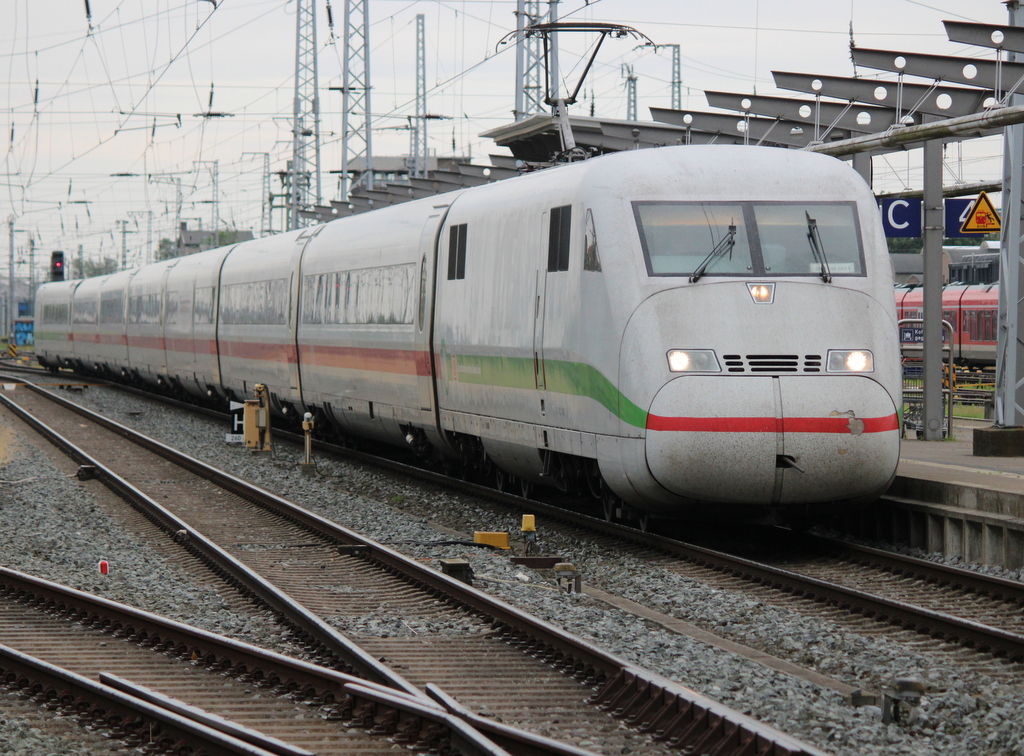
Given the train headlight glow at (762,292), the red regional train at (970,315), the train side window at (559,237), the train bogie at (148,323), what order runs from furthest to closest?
the red regional train at (970,315), the train bogie at (148,323), the train side window at (559,237), the train headlight glow at (762,292)

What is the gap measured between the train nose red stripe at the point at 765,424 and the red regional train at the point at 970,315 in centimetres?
3192

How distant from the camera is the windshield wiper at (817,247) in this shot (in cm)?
1055

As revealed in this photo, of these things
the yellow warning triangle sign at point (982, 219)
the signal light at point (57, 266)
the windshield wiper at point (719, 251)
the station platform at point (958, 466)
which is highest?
the signal light at point (57, 266)

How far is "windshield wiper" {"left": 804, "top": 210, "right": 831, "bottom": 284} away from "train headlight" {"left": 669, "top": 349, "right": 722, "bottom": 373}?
1.24 m

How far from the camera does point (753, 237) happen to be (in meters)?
10.7

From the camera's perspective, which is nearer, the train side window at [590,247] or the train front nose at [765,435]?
the train front nose at [765,435]

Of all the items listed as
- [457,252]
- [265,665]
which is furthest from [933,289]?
[265,665]

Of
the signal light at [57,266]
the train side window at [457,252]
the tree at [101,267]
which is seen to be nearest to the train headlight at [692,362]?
the train side window at [457,252]

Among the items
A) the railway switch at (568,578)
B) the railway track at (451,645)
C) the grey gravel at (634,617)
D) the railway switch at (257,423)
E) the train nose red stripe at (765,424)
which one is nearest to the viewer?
the railway track at (451,645)

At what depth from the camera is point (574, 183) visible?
11.5 metres

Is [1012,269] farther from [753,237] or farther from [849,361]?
[849,361]

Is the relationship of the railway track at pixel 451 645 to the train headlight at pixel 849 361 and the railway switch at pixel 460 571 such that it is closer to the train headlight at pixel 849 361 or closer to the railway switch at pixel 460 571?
the railway switch at pixel 460 571

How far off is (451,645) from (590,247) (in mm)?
4276

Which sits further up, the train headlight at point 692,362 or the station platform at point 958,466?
the train headlight at point 692,362
